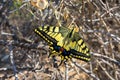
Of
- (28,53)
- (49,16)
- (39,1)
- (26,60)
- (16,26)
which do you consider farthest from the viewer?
(16,26)

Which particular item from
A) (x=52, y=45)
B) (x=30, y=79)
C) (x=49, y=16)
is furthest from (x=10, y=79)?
(x=52, y=45)

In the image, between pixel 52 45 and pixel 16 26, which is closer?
pixel 52 45

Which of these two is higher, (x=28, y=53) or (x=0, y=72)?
(x=28, y=53)

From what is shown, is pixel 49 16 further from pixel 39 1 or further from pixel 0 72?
pixel 0 72

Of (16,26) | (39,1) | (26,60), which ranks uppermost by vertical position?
(39,1)
